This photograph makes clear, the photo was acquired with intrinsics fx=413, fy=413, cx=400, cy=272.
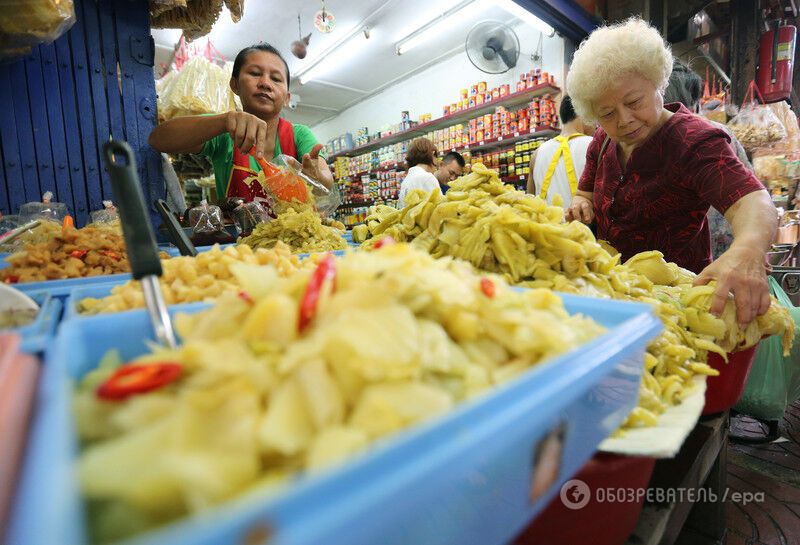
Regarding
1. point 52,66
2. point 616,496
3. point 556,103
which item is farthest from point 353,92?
point 616,496

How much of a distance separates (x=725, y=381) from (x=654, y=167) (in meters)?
0.87

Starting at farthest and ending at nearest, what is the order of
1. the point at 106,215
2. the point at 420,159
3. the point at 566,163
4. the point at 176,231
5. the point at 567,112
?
1. the point at 420,159
2. the point at 567,112
3. the point at 566,163
4. the point at 106,215
5. the point at 176,231

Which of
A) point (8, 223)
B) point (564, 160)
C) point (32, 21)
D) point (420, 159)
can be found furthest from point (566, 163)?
point (8, 223)

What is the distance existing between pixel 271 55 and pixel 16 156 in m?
1.36

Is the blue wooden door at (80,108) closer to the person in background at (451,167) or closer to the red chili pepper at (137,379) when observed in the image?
the red chili pepper at (137,379)

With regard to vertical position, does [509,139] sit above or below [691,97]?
above

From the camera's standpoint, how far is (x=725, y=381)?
1.05m

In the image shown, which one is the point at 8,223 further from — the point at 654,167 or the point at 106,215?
the point at 654,167

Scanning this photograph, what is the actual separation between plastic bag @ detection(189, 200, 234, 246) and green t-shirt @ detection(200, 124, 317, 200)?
391mm

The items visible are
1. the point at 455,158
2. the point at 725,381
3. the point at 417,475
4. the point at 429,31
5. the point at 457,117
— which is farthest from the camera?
the point at 457,117

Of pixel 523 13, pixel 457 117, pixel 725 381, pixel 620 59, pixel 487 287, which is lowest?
pixel 725 381

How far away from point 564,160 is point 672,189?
1.13m

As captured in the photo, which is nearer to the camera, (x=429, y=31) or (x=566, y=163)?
(x=566, y=163)

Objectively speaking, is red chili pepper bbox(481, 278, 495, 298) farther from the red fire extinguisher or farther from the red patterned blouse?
the red fire extinguisher
